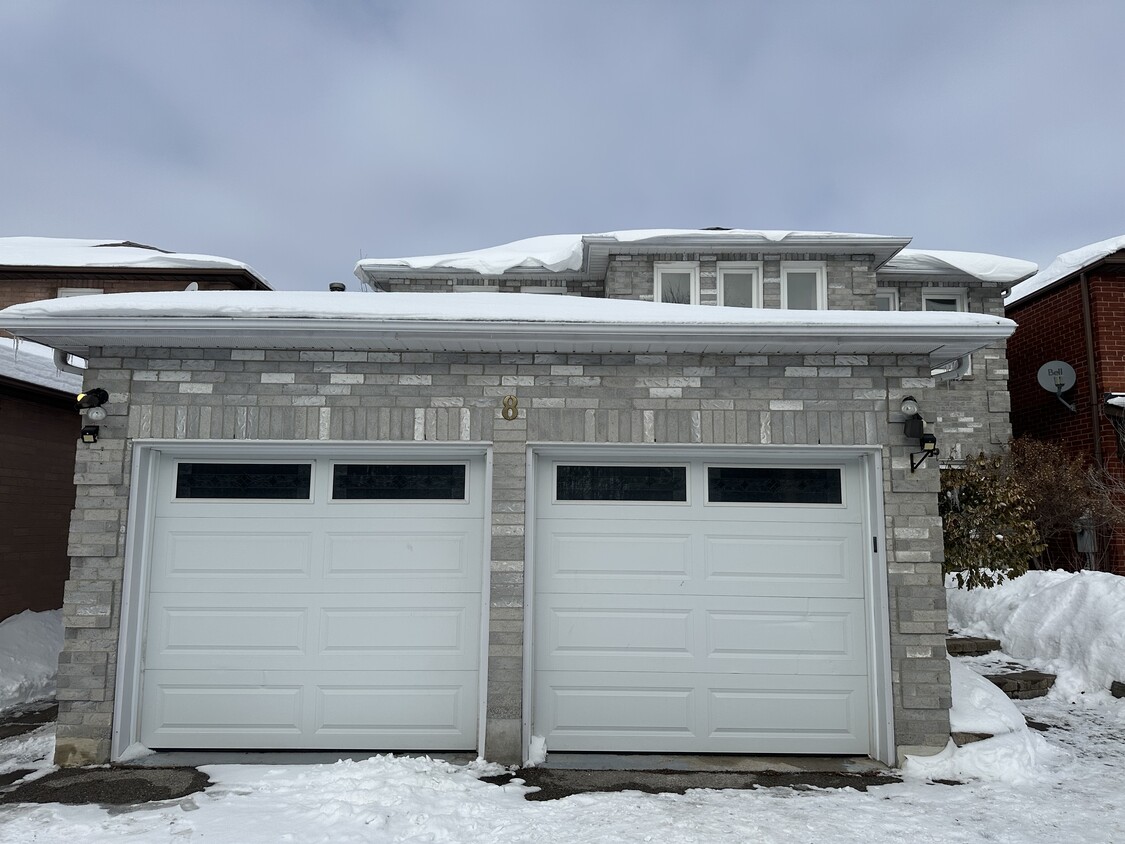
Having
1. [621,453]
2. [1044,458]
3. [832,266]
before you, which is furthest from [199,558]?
[1044,458]

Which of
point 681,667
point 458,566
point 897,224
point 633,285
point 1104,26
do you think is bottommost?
point 681,667

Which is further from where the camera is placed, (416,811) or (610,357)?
(610,357)

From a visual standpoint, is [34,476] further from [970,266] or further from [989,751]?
[970,266]

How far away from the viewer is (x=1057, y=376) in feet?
38.0

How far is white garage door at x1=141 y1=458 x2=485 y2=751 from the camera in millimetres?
5387

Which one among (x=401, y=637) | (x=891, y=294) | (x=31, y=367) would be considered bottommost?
(x=401, y=637)

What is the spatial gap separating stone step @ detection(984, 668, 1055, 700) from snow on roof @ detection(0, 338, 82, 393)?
10.5 m

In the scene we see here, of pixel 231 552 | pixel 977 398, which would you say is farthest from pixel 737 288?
pixel 231 552

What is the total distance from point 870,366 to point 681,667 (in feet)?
8.78

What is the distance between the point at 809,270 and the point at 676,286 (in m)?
2.20

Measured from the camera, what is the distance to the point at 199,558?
553cm

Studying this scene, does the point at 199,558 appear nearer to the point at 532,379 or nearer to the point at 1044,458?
the point at 532,379

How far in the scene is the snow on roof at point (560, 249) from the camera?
11.5m

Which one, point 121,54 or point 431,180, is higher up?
point 431,180
